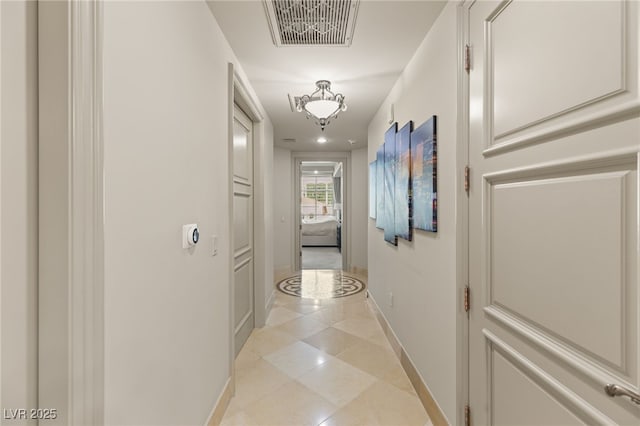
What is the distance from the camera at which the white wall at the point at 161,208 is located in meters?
0.88

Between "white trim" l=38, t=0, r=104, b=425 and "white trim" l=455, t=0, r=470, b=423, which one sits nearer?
"white trim" l=38, t=0, r=104, b=425

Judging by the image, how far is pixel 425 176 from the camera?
1856 mm

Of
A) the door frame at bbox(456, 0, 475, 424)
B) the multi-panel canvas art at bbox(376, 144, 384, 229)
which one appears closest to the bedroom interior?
the multi-panel canvas art at bbox(376, 144, 384, 229)

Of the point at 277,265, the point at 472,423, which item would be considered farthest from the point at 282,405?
the point at 277,265

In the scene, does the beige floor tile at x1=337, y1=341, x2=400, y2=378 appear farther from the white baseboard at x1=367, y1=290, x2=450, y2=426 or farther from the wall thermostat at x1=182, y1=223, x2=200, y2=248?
the wall thermostat at x1=182, y1=223, x2=200, y2=248

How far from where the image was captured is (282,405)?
1.91 m

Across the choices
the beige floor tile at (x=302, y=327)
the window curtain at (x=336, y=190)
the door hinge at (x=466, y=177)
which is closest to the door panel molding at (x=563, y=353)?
the door hinge at (x=466, y=177)

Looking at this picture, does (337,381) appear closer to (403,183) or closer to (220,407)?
(220,407)

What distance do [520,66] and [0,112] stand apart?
1.48 metres

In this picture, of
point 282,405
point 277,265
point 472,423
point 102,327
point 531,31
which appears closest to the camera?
point 102,327

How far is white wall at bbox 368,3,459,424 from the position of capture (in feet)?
5.03

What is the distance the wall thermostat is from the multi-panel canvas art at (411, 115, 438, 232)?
130 centimetres

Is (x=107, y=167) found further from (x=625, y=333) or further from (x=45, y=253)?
(x=625, y=333)

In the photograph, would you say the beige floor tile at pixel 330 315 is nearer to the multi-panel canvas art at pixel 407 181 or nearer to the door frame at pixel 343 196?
the multi-panel canvas art at pixel 407 181
